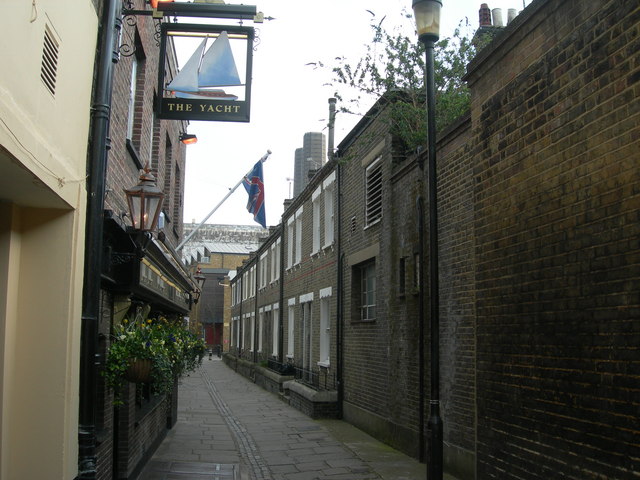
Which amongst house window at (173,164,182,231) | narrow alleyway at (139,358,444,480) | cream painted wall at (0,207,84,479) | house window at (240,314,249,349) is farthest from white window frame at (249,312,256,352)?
cream painted wall at (0,207,84,479)

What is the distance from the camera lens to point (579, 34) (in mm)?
5047

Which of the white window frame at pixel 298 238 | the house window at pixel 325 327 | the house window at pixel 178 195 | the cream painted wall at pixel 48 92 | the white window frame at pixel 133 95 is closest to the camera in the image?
the cream painted wall at pixel 48 92

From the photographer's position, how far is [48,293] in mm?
5199

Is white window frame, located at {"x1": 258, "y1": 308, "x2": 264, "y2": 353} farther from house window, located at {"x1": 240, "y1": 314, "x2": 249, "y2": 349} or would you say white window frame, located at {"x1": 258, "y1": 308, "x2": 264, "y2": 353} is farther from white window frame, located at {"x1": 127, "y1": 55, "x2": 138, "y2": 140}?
white window frame, located at {"x1": 127, "y1": 55, "x2": 138, "y2": 140}

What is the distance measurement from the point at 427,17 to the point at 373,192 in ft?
25.1

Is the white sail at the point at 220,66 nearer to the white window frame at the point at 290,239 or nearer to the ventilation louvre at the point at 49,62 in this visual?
the ventilation louvre at the point at 49,62

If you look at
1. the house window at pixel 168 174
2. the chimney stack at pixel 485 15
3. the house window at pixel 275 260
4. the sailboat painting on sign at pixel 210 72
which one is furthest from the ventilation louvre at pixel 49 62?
the house window at pixel 275 260

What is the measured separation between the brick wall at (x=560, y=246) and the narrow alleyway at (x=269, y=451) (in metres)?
4.03

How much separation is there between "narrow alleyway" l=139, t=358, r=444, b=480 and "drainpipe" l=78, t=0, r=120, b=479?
4196 millimetres

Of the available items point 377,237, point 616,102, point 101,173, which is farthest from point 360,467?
point 616,102

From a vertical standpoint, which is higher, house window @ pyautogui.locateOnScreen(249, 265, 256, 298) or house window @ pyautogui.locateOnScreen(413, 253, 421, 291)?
house window @ pyautogui.locateOnScreen(249, 265, 256, 298)

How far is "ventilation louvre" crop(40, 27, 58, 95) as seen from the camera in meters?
4.66

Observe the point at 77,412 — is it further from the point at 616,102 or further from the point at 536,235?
the point at 616,102

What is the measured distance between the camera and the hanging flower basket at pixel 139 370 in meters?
6.68
